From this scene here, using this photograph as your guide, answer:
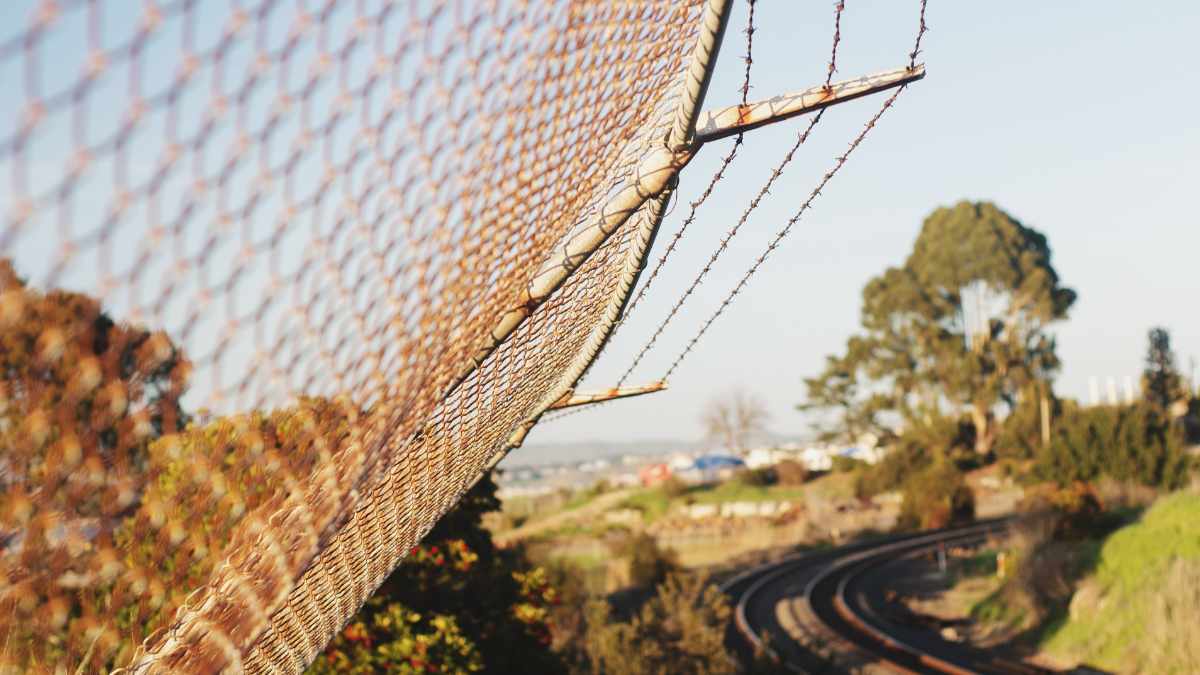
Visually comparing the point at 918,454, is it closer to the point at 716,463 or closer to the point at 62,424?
the point at 716,463

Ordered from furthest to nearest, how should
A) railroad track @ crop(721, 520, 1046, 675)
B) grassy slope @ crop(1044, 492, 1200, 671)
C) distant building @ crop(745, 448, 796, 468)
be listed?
distant building @ crop(745, 448, 796, 468), railroad track @ crop(721, 520, 1046, 675), grassy slope @ crop(1044, 492, 1200, 671)

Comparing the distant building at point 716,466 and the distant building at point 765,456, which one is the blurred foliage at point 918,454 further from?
the distant building at point 765,456

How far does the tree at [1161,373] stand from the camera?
49.9 meters

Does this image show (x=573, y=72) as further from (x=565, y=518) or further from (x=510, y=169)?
(x=565, y=518)

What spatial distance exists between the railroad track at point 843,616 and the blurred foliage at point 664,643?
96 centimetres

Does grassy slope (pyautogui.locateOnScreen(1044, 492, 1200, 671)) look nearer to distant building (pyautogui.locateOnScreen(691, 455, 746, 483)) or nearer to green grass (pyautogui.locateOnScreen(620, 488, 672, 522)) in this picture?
green grass (pyautogui.locateOnScreen(620, 488, 672, 522))

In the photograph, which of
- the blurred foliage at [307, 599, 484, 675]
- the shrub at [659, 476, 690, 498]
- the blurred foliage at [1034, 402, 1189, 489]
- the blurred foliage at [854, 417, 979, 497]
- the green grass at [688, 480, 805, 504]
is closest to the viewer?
the blurred foliage at [307, 599, 484, 675]

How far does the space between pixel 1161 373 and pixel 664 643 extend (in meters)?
44.8

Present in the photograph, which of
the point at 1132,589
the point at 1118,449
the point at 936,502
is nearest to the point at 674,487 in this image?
the point at 936,502

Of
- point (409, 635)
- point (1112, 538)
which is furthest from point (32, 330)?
point (1112, 538)

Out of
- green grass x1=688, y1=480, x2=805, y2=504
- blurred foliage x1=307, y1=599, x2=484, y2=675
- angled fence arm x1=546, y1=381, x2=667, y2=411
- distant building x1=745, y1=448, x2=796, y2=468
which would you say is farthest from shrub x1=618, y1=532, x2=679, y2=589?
distant building x1=745, y1=448, x2=796, y2=468

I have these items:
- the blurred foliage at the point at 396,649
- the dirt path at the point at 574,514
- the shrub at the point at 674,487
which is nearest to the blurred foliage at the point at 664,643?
the blurred foliage at the point at 396,649

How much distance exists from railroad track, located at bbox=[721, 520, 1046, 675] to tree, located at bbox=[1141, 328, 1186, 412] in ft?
84.9

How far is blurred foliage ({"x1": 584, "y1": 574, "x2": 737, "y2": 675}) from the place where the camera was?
12.1m
